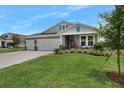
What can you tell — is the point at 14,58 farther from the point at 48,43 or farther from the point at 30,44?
the point at 30,44

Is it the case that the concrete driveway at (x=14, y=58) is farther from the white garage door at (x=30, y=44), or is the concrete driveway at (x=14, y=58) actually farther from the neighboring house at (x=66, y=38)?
the white garage door at (x=30, y=44)

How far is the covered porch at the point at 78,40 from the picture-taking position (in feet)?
95.4

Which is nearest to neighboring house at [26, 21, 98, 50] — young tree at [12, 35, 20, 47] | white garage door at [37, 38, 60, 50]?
white garage door at [37, 38, 60, 50]

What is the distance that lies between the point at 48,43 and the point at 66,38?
2350mm

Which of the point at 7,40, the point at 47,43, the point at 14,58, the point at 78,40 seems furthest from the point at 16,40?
the point at 14,58

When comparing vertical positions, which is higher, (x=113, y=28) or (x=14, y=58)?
(x=113, y=28)

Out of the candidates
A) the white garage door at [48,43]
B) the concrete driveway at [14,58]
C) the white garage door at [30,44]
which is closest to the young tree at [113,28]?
the concrete driveway at [14,58]

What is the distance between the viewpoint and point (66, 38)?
3177 cm

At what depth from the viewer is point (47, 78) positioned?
30.7ft

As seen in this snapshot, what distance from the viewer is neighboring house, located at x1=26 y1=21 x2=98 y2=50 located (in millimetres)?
29486

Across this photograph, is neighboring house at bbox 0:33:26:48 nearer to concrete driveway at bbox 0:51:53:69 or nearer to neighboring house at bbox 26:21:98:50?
neighboring house at bbox 26:21:98:50

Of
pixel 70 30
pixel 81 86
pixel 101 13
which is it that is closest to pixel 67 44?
pixel 70 30
